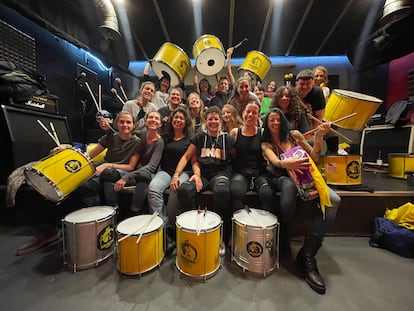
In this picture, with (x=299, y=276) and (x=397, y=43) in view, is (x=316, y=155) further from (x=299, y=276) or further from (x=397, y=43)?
(x=397, y=43)

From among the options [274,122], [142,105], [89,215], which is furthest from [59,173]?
[142,105]

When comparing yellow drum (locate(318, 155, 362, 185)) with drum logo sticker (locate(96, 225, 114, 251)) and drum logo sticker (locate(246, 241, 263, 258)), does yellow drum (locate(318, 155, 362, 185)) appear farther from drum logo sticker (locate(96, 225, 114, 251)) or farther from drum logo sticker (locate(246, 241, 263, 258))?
drum logo sticker (locate(96, 225, 114, 251))

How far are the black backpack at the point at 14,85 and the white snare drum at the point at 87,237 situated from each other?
60.0 inches

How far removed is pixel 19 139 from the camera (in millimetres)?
1935

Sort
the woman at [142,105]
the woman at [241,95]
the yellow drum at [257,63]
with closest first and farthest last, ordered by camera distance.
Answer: the woman at [241,95] → the woman at [142,105] → the yellow drum at [257,63]

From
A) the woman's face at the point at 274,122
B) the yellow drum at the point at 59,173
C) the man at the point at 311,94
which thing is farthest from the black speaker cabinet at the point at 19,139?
the man at the point at 311,94

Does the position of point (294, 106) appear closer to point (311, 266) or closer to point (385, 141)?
point (311, 266)

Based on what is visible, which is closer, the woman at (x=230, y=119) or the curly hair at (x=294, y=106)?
the curly hair at (x=294, y=106)

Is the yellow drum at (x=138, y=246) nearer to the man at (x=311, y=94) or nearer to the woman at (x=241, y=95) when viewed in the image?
the woman at (x=241, y=95)

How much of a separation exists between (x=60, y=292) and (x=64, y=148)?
0.94 m

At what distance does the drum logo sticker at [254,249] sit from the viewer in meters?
1.33

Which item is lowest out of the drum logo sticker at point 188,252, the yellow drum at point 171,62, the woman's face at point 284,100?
the drum logo sticker at point 188,252

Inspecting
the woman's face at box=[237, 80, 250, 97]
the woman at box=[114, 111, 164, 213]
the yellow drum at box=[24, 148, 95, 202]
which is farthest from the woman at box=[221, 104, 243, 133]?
the yellow drum at box=[24, 148, 95, 202]

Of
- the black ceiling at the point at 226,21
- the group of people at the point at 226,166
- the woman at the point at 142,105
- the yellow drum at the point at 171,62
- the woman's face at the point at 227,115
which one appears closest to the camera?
the group of people at the point at 226,166
